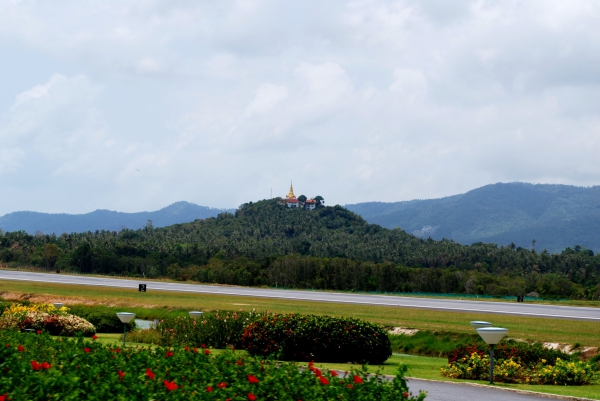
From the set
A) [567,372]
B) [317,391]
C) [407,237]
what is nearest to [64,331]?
[567,372]

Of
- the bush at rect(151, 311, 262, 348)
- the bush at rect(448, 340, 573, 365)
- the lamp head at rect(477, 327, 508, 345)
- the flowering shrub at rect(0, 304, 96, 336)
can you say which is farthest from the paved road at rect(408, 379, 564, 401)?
the flowering shrub at rect(0, 304, 96, 336)

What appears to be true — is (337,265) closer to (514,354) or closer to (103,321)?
(103,321)

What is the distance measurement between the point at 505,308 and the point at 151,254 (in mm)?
79635

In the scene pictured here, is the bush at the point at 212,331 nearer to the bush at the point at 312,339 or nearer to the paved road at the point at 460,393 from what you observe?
the bush at the point at 312,339

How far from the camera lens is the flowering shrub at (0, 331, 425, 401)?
294 inches

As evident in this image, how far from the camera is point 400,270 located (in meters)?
93.0

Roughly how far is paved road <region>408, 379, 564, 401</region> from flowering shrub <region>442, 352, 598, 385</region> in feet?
6.41

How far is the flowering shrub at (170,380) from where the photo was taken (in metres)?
7.46

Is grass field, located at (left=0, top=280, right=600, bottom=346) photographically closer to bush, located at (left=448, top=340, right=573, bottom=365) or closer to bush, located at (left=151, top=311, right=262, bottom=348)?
bush, located at (left=448, top=340, right=573, bottom=365)

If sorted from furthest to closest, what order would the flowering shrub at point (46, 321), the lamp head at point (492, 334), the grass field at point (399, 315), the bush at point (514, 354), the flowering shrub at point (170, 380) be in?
the grass field at point (399, 315) → the flowering shrub at point (46, 321) → the bush at point (514, 354) → the lamp head at point (492, 334) → the flowering shrub at point (170, 380)

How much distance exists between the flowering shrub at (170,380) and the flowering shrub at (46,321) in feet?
48.7

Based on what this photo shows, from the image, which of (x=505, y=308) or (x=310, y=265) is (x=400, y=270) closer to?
(x=310, y=265)

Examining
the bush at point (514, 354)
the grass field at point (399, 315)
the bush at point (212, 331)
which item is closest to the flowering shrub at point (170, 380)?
the bush at point (514, 354)

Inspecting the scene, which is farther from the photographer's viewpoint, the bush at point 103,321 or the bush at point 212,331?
the bush at point 103,321
